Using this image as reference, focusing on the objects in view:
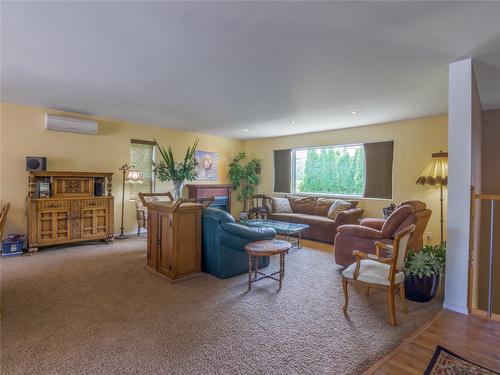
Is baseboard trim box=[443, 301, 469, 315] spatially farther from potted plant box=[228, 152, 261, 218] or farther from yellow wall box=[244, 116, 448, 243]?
potted plant box=[228, 152, 261, 218]

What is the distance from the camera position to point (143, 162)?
615 cm

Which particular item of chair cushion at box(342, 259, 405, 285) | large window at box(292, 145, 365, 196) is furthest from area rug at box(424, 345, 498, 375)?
large window at box(292, 145, 365, 196)

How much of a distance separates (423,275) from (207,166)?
5.56 meters

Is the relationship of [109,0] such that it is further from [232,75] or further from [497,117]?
[497,117]

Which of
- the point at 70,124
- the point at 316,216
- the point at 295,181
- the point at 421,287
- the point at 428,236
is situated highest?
the point at 70,124

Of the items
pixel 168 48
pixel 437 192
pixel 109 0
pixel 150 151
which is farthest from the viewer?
pixel 150 151

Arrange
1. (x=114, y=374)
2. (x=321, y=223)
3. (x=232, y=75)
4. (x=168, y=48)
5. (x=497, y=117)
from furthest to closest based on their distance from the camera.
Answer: (x=321, y=223)
(x=497, y=117)
(x=232, y=75)
(x=168, y=48)
(x=114, y=374)

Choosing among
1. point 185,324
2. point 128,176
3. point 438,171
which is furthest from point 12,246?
point 438,171

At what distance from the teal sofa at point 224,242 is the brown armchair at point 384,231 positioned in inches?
45.1

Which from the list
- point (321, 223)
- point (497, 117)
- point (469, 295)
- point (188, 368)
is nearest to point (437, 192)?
point (497, 117)

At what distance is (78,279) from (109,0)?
3009mm

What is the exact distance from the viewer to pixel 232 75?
3162mm

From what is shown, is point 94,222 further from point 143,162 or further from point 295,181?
point 295,181

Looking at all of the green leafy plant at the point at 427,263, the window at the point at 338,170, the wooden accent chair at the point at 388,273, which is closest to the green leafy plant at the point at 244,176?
the window at the point at 338,170
